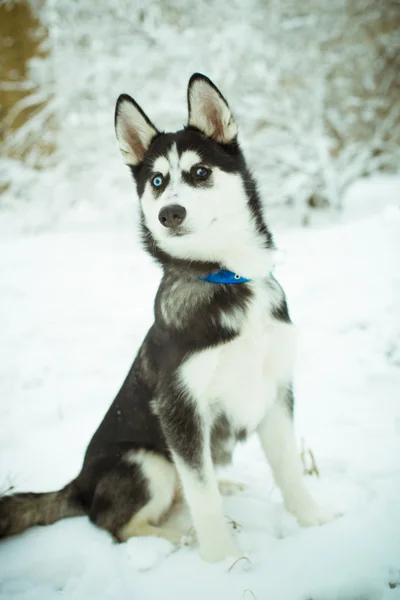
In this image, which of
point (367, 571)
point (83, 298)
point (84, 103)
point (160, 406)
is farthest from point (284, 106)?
point (367, 571)

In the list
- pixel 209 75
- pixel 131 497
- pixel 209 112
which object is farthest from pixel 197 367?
pixel 209 75

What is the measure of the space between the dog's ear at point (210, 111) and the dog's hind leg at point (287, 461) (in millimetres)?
1497

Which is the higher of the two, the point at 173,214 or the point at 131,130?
the point at 131,130

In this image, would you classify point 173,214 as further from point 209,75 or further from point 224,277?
point 209,75

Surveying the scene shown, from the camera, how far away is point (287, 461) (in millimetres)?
2062

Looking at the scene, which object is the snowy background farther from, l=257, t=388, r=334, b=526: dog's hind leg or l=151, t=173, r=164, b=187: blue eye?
l=151, t=173, r=164, b=187: blue eye

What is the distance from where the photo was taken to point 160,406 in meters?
1.89

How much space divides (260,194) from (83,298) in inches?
154

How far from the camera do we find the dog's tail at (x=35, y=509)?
6.38 feet

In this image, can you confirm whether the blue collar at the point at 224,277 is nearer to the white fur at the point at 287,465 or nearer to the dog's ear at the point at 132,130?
the white fur at the point at 287,465

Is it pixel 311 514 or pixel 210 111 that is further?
pixel 210 111

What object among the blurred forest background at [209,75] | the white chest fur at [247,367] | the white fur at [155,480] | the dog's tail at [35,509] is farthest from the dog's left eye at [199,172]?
the blurred forest background at [209,75]

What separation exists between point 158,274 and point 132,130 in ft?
12.7

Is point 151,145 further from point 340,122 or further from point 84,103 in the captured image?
point 340,122
